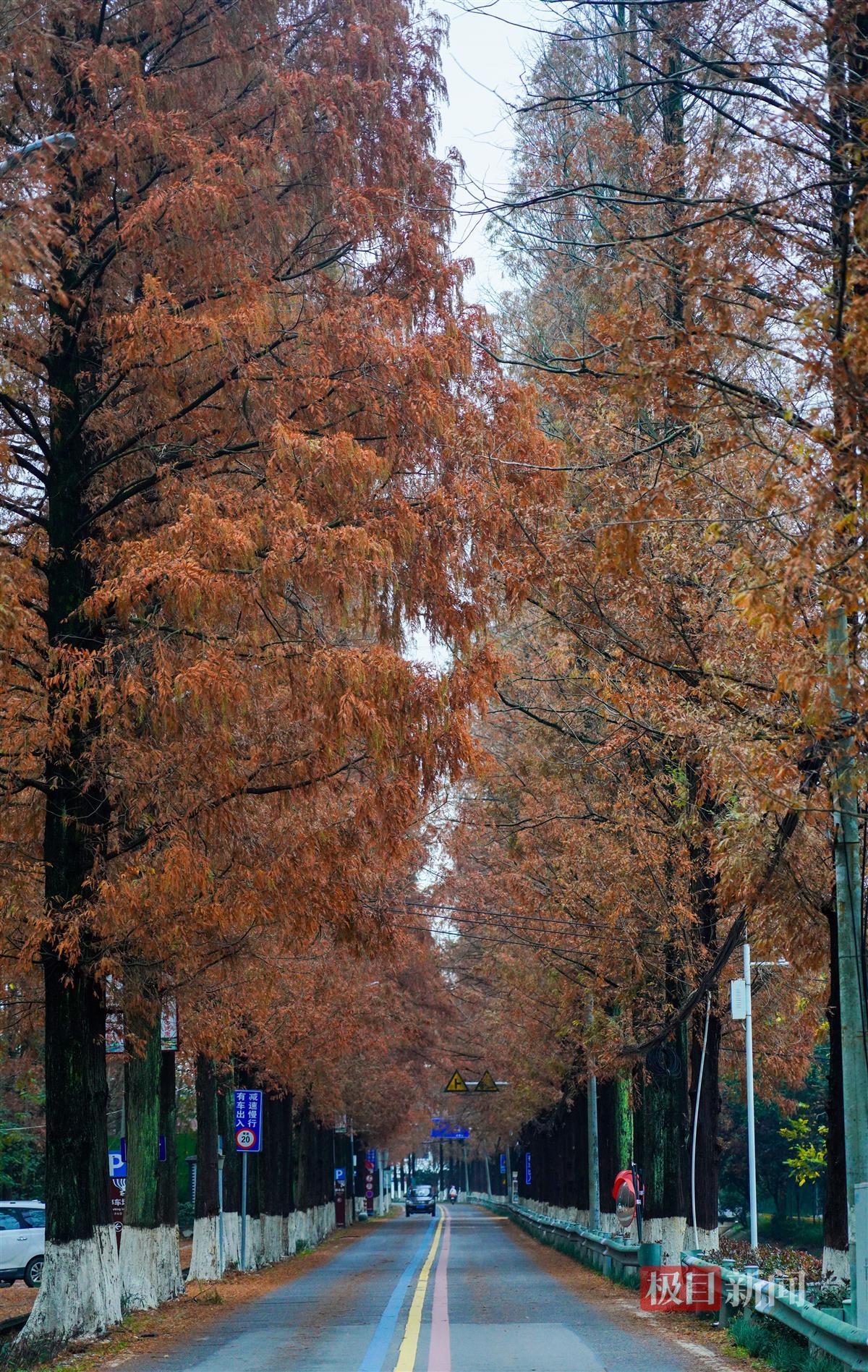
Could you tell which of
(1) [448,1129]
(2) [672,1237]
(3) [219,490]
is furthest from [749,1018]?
(1) [448,1129]

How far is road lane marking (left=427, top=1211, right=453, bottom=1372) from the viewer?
1220cm

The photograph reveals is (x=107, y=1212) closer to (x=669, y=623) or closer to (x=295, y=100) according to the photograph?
(x=669, y=623)

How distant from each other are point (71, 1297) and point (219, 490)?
723 centimetres

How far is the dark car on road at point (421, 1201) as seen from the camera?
4090 inches

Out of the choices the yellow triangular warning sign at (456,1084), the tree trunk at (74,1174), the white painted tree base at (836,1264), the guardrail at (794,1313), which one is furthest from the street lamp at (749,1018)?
the yellow triangular warning sign at (456,1084)

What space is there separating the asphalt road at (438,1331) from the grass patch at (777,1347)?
13.9 inches

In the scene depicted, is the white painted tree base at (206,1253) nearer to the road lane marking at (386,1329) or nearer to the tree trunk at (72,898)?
the road lane marking at (386,1329)

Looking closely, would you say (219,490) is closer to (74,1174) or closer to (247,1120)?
(74,1174)

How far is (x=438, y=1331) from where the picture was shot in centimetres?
1534

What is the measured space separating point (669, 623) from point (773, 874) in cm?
277

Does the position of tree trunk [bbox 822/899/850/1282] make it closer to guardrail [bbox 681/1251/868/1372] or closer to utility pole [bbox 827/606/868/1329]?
guardrail [bbox 681/1251/868/1372]

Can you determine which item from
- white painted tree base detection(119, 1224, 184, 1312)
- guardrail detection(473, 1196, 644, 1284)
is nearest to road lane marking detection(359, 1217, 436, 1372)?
white painted tree base detection(119, 1224, 184, 1312)

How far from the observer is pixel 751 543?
9.37 m

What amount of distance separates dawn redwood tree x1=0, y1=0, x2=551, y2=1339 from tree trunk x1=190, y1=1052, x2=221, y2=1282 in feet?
40.6
